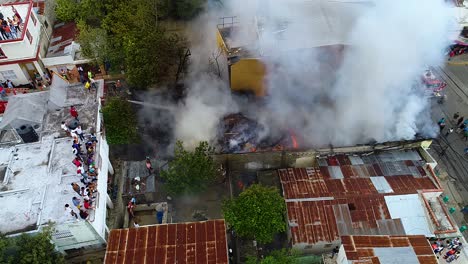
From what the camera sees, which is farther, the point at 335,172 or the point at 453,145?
the point at 453,145

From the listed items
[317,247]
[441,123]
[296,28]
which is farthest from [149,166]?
[441,123]

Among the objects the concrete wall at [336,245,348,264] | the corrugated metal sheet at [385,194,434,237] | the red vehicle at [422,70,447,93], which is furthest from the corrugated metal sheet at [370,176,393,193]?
the red vehicle at [422,70,447,93]

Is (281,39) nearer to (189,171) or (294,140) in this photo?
(294,140)

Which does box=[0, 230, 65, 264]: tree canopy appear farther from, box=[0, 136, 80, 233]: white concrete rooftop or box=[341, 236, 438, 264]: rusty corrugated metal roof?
box=[341, 236, 438, 264]: rusty corrugated metal roof

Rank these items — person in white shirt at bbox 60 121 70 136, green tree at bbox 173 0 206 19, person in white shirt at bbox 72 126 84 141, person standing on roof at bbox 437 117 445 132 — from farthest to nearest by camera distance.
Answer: green tree at bbox 173 0 206 19
person standing on roof at bbox 437 117 445 132
person in white shirt at bbox 60 121 70 136
person in white shirt at bbox 72 126 84 141

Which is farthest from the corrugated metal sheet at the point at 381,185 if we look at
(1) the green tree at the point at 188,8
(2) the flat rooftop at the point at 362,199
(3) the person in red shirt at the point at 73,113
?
(1) the green tree at the point at 188,8

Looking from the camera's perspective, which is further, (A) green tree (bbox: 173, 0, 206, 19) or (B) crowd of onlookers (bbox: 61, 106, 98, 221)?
(A) green tree (bbox: 173, 0, 206, 19)
